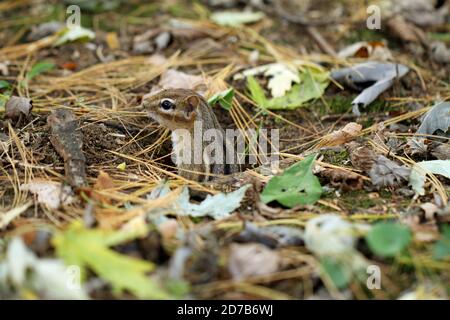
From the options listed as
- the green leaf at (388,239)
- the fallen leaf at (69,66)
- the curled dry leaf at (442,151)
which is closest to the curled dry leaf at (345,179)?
the curled dry leaf at (442,151)

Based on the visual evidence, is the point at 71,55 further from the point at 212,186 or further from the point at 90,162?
the point at 212,186

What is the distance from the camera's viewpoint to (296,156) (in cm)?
388

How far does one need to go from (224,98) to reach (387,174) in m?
1.34

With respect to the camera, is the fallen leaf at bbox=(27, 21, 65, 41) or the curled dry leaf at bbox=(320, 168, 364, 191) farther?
the fallen leaf at bbox=(27, 21, 65, 41)

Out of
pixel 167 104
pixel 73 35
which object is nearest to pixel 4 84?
pixel 73 35

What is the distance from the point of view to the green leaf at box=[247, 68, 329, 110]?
463 cm

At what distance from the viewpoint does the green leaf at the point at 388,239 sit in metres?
2.54

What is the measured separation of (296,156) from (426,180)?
80cm

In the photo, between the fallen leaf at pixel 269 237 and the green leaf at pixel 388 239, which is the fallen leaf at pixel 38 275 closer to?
the fallen leaf at pixel 269 237

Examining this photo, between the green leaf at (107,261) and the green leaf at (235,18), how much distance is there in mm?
3608

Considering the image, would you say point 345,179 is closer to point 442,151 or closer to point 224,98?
point 442,151

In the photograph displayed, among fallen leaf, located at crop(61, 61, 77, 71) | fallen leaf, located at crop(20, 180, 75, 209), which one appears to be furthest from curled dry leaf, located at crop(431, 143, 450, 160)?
fallen leaf, located at crop(61, 61, 77, 71)

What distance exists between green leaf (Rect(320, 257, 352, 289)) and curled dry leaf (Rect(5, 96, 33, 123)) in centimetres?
239

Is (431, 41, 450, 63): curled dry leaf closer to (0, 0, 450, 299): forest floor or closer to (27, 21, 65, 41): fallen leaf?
(0, 0, 450, 299): forest floor
